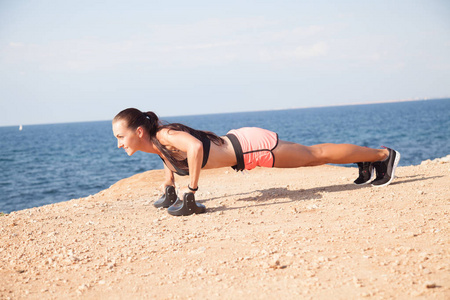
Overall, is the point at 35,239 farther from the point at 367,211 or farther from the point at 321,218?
the point at 367,211

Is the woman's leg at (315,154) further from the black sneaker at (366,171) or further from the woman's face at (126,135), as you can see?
the woman's face at (126,135)

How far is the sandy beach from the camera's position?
2752 mm

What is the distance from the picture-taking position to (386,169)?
230 inches

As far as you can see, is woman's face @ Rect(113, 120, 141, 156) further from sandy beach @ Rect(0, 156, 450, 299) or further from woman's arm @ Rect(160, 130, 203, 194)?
sandy beach @ Rect(0, 156, 450, 299)

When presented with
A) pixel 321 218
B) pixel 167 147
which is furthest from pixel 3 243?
pixel 321 218

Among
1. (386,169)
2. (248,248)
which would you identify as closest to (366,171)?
(386,169)

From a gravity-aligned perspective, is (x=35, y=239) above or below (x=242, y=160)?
below

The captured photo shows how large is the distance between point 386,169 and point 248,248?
10.5 feet

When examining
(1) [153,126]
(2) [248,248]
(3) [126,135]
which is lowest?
(2) [248,248]

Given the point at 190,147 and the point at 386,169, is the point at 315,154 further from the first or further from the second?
the point at 190,147

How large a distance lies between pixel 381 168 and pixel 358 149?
0.58m

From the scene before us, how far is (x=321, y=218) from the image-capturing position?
442 cm

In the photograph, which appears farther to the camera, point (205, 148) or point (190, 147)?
point (205, 148)

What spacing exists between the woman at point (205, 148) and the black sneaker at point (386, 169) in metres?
0.61
